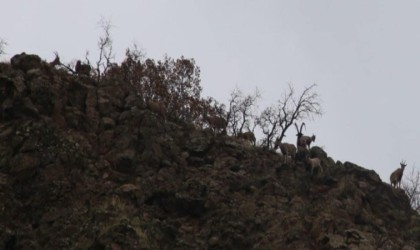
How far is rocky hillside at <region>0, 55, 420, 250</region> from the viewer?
22.3 meters

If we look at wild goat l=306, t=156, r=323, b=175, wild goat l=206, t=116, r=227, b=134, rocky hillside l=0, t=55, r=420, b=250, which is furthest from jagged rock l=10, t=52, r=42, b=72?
wild goat l=306, t=156, r=323, b=175

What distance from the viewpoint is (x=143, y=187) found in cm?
2580

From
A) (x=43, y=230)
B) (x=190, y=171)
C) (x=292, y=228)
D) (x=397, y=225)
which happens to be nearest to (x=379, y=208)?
(x=397, y=225)

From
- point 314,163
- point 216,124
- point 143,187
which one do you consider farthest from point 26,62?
point 314,163

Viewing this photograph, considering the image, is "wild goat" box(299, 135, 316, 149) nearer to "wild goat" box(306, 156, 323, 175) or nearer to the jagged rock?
"wild goat" box(306, 156, 323, 175)

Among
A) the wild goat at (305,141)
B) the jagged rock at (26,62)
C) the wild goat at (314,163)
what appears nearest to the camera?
the jagged rock at (26,62)

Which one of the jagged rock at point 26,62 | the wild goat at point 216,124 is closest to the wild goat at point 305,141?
the wild goat at point 216,124

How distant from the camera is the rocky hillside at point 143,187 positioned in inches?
878

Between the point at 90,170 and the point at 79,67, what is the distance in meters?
9.04

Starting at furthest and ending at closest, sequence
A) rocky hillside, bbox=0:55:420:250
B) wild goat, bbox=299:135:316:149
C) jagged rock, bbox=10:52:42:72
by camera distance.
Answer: wild goat, bbox=299:135:316:149, jagged rock, bbox=10:52:42:72, rocky hillside, bbox=0:55:420:250

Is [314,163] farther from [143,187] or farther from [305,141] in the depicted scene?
[143,187]

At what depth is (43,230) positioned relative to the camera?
21625mm

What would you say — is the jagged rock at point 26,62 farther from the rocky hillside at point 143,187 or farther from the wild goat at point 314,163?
the wild goat at point 314,163

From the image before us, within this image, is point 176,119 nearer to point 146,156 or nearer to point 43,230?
point 146,156
